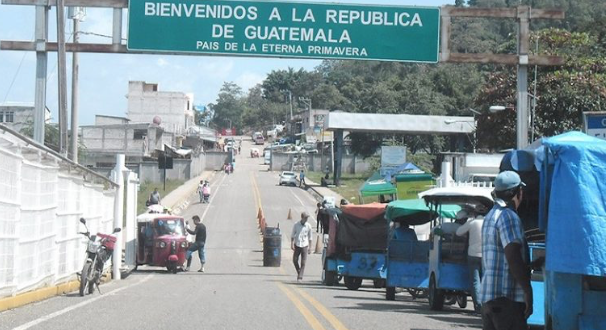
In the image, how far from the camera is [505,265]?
711 centimetres

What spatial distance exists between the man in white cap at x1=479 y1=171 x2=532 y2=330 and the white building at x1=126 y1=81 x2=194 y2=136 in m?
120

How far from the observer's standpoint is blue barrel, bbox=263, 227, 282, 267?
33.1m

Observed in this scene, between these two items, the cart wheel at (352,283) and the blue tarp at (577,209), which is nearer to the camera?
the blue tarp at (577,209)

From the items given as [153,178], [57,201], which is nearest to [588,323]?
[57,201]

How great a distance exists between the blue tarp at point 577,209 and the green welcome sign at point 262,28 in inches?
542

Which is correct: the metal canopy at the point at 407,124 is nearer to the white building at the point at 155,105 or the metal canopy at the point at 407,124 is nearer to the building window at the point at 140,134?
the building window at the point at 140,134

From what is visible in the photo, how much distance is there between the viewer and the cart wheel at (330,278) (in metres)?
23.3

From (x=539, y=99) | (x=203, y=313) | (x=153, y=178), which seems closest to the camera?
(x=203, y=313)

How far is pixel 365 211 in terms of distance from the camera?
23.3m

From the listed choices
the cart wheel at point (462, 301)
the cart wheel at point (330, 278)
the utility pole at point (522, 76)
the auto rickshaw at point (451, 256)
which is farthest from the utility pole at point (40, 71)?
the utility pole at point (522, 76)

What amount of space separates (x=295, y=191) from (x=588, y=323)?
71576 millimetres

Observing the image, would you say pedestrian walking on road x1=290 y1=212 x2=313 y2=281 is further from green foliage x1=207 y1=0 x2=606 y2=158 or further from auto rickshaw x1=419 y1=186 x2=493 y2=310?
auto rickshaw x1=419 y1=186 x2=493 y2=310

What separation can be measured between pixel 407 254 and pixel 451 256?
→ 2.84 m

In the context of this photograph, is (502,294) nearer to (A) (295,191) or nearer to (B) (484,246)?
(B) (484,246)
